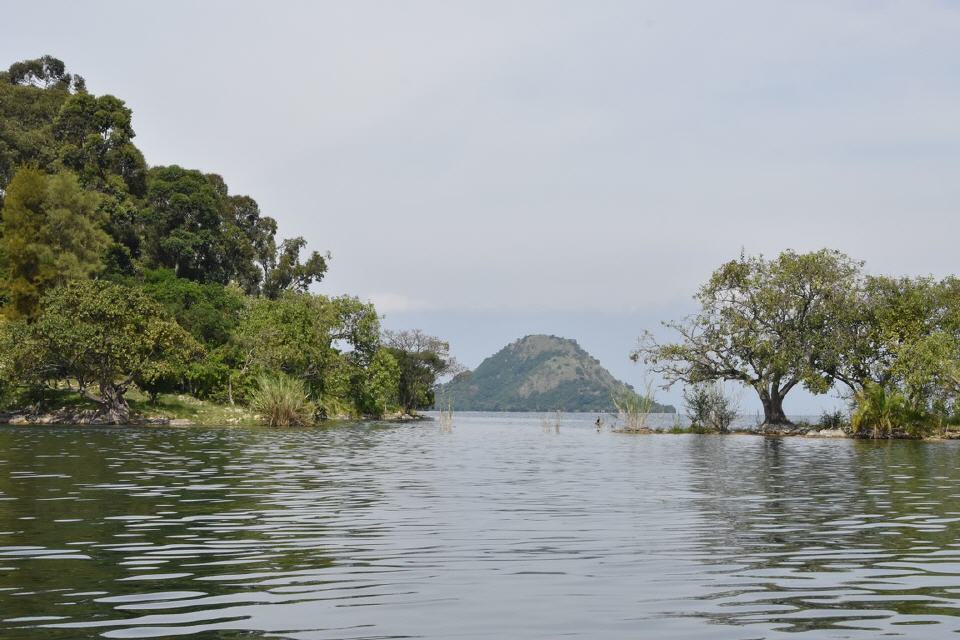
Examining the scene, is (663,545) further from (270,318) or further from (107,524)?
(270,318)

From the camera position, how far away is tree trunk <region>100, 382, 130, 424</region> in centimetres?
6328

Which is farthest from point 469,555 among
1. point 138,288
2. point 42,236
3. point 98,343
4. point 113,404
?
point 42,236

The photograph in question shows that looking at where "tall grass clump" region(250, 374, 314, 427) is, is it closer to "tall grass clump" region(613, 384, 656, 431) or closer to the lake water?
"tall grass clump" region(613, 384, 656, 431)

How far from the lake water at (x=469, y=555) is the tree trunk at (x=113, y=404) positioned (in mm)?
40453

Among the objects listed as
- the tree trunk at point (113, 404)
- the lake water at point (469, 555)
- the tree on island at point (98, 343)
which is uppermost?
the tree on island at point (98, 343)

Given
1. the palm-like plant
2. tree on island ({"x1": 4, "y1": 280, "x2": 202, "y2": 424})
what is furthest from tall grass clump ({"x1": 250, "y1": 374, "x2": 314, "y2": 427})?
the palm-like plant

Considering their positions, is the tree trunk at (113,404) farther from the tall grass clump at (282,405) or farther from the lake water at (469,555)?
the lake water at (469,555)

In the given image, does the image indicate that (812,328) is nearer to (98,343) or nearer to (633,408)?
(633,408)

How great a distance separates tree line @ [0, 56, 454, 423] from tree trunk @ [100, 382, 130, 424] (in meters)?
0.10

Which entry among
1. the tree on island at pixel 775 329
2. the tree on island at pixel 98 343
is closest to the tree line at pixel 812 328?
the tree on island at pixel 775 329

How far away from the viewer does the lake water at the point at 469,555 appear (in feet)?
26.2

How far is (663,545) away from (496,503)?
19.8 ft

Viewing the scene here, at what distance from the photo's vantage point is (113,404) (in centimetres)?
6369

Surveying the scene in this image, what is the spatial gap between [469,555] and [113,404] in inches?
2280
